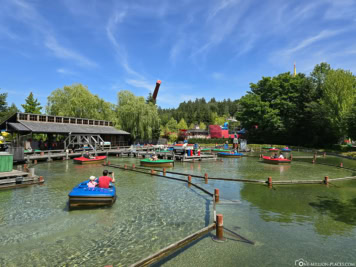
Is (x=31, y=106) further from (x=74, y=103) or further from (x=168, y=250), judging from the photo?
(x=168, y=250)

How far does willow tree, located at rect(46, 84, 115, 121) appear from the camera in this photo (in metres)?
46.1

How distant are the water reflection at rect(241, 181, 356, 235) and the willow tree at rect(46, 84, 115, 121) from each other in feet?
131

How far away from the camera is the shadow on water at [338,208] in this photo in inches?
430

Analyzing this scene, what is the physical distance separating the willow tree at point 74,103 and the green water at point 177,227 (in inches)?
1317

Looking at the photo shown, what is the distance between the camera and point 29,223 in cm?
1016

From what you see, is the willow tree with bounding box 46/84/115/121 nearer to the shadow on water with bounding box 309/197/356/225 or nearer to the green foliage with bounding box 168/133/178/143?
the green foliage with bounding box 168/133/178/143

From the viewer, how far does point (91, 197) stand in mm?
11734

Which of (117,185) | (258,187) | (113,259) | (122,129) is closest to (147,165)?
(117,185)

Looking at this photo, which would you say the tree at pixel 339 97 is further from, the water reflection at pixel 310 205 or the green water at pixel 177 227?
the green water at pixel 177 227

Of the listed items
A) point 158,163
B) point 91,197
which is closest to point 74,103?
point 158,163

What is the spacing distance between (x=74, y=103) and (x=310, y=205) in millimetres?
45688

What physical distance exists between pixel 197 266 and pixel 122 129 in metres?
46.4

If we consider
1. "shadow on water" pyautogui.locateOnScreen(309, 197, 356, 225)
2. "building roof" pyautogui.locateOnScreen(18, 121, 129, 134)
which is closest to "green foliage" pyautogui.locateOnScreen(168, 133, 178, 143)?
"building roof" pyautogui.locateOnScreen(18, 121, 129, 134)

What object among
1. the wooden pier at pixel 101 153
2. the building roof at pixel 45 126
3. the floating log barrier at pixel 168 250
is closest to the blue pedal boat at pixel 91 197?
the floating log barrier at pixel 168 250
